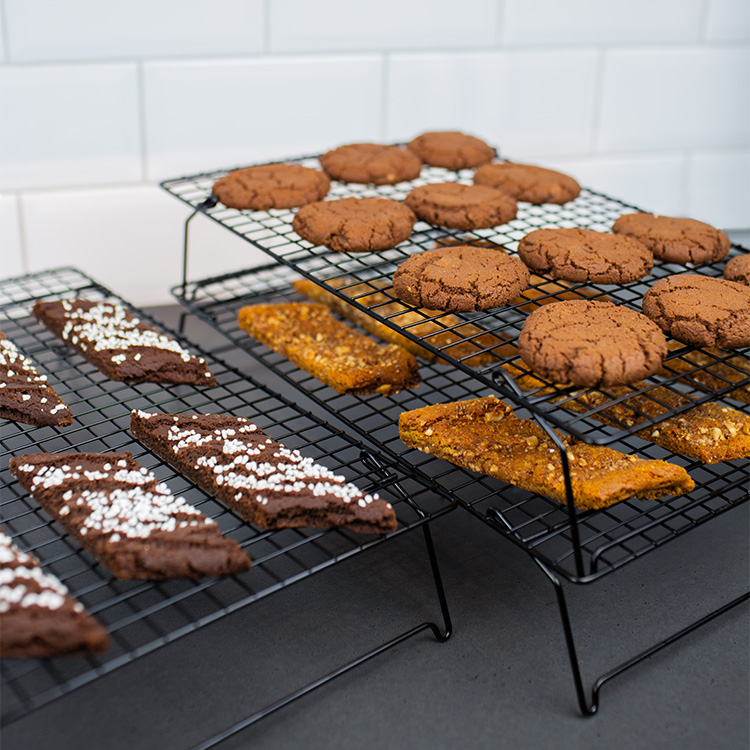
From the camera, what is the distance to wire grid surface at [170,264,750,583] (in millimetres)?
1174

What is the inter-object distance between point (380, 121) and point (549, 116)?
52 cm

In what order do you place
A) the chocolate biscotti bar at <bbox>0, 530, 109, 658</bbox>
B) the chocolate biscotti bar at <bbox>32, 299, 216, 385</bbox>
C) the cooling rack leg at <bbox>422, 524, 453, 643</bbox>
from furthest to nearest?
1. the chocolate biscotti bar at <bbox>32, 299, 216, 385</bbox>
2. the cooling rack leg at <bbox>422, 524, 453, 643</bbox>
3. the chocolate biscotti bar at <bbox>0, 530, 109, 658</bbox>

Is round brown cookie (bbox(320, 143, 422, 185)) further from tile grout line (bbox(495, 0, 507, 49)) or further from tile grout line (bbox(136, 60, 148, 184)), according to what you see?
tile grout line (bbox(495, 0, 507, 49))

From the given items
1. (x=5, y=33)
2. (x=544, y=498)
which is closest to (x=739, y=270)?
(x=544, y=498)

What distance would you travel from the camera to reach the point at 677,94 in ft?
8.86

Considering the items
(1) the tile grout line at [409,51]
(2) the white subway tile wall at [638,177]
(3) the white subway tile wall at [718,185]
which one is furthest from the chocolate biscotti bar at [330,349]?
(3) the white subway tile wall at [718,185]

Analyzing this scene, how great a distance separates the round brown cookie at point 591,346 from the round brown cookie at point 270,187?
0.65 meters

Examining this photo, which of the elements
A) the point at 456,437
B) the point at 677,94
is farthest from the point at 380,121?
the point at 456,437

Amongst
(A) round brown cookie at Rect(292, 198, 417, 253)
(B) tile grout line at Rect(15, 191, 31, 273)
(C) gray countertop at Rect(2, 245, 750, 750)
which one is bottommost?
(C) gray countertop at Rect(2, 245, 750, 750)

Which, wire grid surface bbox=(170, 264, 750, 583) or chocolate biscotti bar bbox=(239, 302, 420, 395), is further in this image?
chocolate biscotti bar bbox=(239, 302, 420, 395)

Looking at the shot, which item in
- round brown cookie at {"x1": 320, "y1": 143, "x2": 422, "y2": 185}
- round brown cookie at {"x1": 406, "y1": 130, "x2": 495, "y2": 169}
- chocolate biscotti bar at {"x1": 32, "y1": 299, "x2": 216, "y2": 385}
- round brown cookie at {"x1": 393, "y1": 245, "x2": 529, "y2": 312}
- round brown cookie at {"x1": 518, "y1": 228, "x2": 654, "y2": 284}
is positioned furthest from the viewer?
round brown cookie at {"x1": 406, "y1": 130, "x2": 495, "y2": 169}

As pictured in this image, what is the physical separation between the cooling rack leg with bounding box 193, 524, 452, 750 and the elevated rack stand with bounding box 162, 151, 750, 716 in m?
0.14

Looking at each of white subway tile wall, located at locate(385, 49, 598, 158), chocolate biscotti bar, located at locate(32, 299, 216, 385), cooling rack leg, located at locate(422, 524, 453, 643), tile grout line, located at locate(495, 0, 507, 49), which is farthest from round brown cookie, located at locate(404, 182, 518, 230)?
tile grout line, located at locate(495, 0, 507, 49)

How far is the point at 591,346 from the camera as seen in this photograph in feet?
3.85
